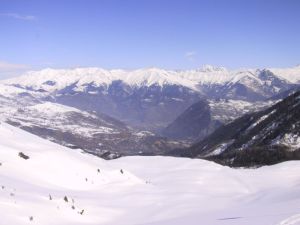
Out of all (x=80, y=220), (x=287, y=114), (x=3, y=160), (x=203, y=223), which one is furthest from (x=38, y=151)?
(x=287, y=114)

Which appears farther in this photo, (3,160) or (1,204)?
(3,160)

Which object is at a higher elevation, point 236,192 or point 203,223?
point 203,223

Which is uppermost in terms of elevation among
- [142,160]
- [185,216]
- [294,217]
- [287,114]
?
[294,217]

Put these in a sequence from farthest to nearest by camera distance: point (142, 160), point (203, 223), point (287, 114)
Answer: point (287, 114), point (142, 160), point (203, 223)

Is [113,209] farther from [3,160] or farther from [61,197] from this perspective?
[3,160]

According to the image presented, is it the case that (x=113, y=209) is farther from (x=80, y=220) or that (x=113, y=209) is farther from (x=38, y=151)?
(x=38, y=151)

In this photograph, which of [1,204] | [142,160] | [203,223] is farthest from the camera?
[142,160]
